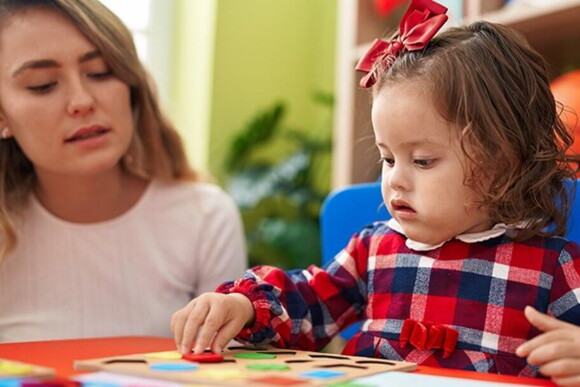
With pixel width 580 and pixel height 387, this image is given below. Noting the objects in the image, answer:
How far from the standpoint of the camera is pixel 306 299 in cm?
102

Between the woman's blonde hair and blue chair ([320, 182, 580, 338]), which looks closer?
blue chair ([320, 182, 580, 338])

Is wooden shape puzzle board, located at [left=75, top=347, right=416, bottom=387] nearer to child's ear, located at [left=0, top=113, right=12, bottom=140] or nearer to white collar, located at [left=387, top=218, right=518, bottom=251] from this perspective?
white collar, located at [left=387, top=218, right=518, bottom=251]

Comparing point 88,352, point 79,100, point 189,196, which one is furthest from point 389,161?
point 189,196

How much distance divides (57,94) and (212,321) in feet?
2.14

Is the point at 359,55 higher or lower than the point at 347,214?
higher

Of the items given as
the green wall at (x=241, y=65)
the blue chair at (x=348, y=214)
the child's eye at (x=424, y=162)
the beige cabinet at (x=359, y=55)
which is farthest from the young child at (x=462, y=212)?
the green wall at (x=241, y=65)

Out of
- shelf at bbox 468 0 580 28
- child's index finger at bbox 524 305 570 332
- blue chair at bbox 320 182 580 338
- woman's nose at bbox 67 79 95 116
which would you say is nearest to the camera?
child's index finger at bbox 524 305 570 332

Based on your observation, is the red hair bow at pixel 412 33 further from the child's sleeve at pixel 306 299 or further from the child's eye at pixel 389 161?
the child's sleeve at pixel 306 299

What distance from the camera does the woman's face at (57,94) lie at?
4.38 feet

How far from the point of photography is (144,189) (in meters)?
1.60

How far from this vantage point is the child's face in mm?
891

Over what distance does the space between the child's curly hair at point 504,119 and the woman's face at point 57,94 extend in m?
0.64

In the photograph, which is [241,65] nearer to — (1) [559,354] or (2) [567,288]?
(2) [567,288]

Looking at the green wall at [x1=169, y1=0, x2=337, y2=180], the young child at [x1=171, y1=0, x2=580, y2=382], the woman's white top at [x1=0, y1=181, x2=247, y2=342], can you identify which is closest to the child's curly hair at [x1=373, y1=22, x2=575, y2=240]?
the young child at [x1=171, y1=0, x2=580, y2=382]
